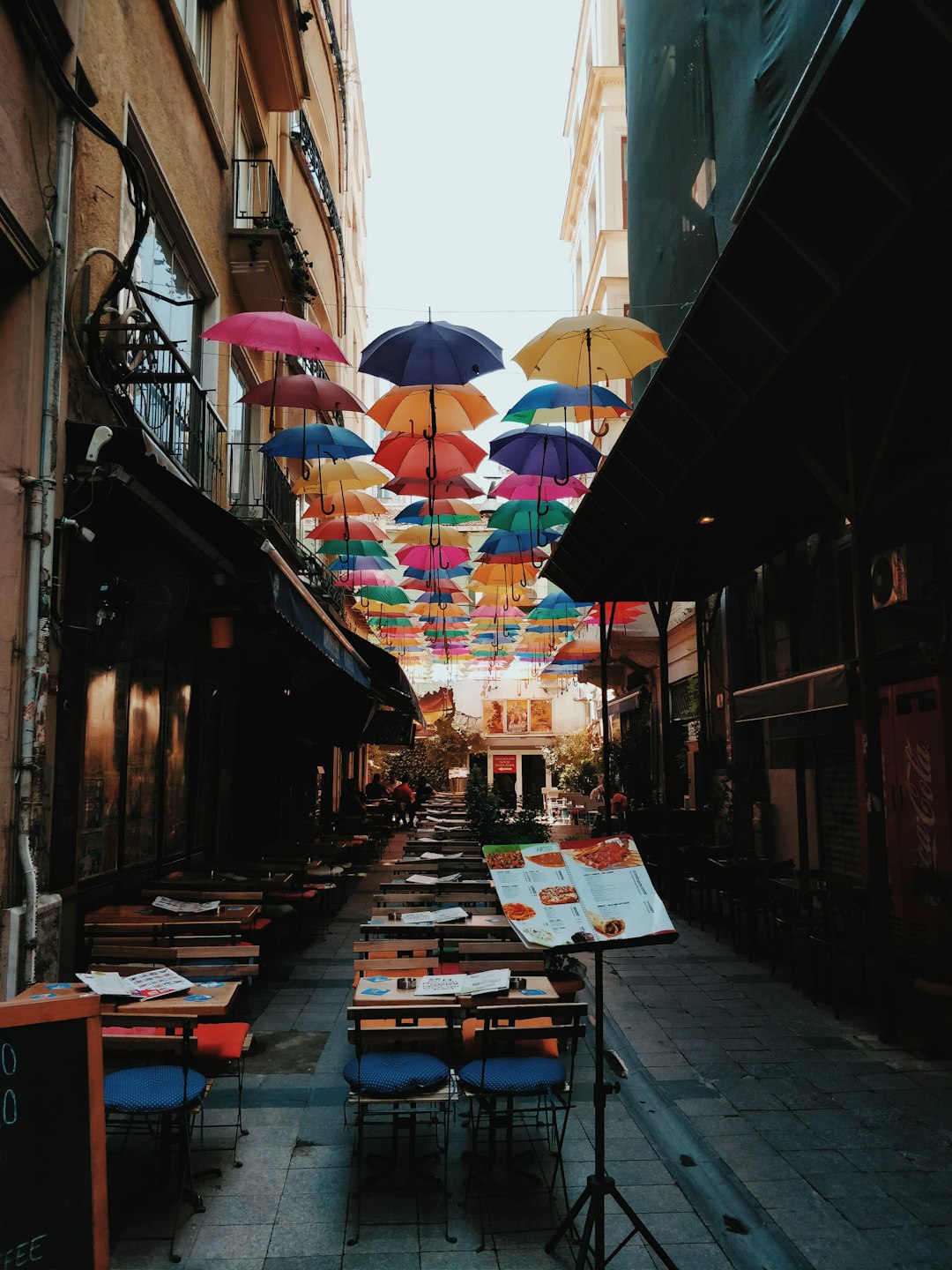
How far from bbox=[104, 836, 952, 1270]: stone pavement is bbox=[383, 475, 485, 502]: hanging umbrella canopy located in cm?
874

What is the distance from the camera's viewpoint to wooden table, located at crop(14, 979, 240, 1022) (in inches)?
189

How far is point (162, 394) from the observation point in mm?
9586

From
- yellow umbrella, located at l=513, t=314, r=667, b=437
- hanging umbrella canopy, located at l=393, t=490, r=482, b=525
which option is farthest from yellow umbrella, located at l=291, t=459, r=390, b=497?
yellow umbrella, located at l=513, t=314, r=667, b=437

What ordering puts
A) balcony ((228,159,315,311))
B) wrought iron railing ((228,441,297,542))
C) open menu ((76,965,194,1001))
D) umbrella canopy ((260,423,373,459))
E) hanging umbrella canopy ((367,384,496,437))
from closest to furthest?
open menu ((76,965,194,1001)) < balcony ((228,159,315,311)) < hanging umbrella canopy ((367,384,496,437)) < umbrella canopy ((260,423,373,459)) < wrought iron railing ((228,441,297,542))

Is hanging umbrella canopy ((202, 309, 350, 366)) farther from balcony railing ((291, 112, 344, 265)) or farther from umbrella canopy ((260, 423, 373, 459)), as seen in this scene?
balcony railing ((291, 112, 344, 265))

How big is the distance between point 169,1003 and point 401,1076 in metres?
1.40

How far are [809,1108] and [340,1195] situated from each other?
305 cm

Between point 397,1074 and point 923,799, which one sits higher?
point 923,799

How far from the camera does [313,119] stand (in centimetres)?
2138

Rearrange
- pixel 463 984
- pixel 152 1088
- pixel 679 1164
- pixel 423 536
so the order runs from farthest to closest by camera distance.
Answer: pixel 423 536
pixel 463 984
pixel 679 1164
pixel 152 1088

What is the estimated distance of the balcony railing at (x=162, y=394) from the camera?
25.2 ft

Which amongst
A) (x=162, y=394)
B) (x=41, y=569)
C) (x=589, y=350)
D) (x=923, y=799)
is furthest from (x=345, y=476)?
(x=923, y=799)

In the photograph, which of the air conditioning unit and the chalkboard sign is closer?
the chalkboard sign

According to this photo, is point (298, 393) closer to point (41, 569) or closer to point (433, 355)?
→ point (433, 355)
